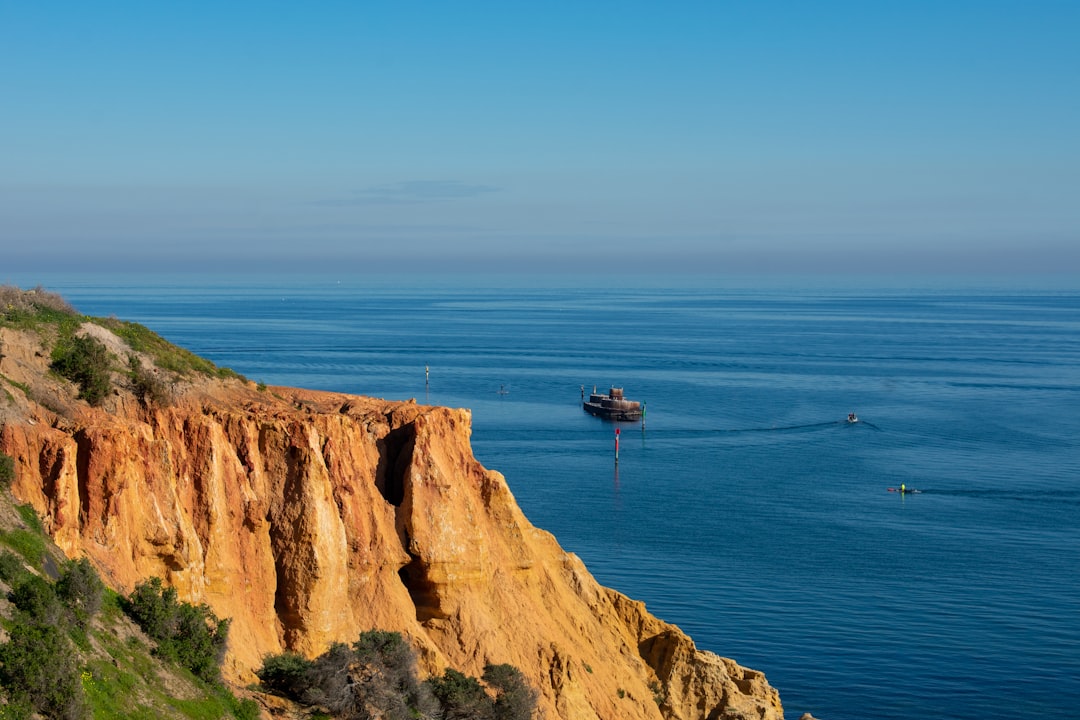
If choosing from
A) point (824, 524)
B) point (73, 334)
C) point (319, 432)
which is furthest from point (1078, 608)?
point (73, 334)

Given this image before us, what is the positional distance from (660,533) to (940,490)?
2387 cm

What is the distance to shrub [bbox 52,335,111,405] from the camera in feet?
83.4

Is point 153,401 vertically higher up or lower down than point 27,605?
higher up

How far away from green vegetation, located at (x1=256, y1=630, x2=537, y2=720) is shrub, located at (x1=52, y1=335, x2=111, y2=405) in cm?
636

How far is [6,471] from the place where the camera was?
22312 millimetres

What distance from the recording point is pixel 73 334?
27484 mm

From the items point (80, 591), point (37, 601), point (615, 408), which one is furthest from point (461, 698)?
point (615, 408)

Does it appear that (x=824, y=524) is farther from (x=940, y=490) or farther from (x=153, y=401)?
(x=153, y=401)

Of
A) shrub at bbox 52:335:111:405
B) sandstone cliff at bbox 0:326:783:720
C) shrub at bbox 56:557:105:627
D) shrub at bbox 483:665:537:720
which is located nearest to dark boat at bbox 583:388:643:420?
sandstone cliff at bbox 0:326:783:720

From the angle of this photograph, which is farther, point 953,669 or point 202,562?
point 953,669

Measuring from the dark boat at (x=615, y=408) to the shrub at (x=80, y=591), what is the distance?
312 ft

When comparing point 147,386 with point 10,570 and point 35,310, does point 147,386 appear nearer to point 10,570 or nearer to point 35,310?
point 35,310

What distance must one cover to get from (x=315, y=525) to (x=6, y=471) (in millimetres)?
6432

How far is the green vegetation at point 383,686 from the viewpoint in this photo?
24.7 metres
